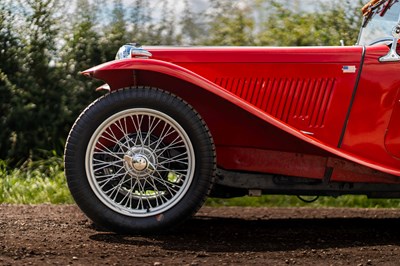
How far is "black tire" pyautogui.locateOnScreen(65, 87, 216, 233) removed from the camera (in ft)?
17.3

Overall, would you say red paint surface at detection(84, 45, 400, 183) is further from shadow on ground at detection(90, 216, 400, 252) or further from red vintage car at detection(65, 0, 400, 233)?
shadow on ground at detection(90, 216, 400, 252)

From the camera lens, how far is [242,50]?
5695 mm

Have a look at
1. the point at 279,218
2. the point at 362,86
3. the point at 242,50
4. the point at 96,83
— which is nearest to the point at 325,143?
the point at 362,86

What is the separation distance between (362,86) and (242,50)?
848mm

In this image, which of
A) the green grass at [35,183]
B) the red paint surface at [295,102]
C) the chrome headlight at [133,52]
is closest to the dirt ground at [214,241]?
the red paint surface at [295,102]

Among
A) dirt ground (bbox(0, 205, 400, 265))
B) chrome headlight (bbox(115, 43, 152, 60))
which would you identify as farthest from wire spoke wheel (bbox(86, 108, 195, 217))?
chrome headlight (bbox(115, 43, 152, 60))

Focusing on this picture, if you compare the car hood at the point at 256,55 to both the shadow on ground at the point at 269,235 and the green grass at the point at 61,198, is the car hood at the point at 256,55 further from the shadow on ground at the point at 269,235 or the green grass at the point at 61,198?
the green grass at the point at 61,198

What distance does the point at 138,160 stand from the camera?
5.33m

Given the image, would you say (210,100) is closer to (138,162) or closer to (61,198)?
(138,162)

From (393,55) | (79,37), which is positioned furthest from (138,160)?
(79,37)

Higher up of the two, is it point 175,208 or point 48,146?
point 175,208

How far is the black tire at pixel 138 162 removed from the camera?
5.27m

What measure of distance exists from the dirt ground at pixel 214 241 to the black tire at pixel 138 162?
6.2 inches

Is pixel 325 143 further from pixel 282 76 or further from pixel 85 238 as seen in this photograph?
pixel 85 238
